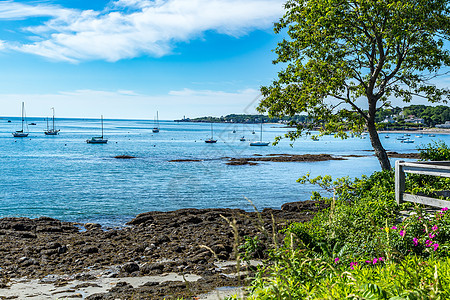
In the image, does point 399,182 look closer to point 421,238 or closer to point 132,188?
point 421,238

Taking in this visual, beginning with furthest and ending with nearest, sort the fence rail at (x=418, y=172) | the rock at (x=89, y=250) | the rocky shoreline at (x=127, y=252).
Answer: the rock at (x=89, y=250)
the rocky shoreline at (x=127, y=252)
the fence rail at (x=418, y=172)

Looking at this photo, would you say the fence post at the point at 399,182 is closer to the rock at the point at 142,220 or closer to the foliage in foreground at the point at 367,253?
the foliage in foreground at the point at 367,253

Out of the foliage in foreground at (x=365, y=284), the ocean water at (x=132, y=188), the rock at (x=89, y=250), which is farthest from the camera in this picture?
the ocean water at (x=132, y=188)

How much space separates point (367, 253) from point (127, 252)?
1024 cm

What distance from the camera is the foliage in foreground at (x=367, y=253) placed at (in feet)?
11.9

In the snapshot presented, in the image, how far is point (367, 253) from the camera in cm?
726

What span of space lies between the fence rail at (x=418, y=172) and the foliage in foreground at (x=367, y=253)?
26 cm

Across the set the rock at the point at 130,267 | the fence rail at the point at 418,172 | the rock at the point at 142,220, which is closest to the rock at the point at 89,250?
the rock at the point at 130,267

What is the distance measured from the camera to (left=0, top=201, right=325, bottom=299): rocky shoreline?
1073cm

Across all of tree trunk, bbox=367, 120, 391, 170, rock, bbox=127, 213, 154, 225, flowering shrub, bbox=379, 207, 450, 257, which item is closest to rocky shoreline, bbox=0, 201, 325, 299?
rock, bbox=127, 213, 154, 225

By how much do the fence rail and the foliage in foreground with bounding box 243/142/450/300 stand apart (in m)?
0.26

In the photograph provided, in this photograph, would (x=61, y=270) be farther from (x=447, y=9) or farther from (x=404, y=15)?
(x=447, y=9)

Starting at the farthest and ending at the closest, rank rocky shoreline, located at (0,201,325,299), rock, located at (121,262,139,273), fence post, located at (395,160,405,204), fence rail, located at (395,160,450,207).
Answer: rock, located at (121,262,139,273) → rocky shoreline, located at (0,201,325,299) → fence post, located at (395,160,405,204) → fence rail, located at (395,160,450,207)

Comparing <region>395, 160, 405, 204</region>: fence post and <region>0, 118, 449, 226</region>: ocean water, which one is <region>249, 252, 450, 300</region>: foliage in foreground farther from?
<region>0, 118, 449, 226</region>: ocean water
